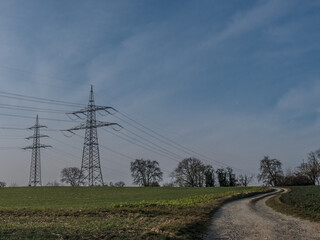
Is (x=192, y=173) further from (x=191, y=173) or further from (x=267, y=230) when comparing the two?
(x=267, y=230)

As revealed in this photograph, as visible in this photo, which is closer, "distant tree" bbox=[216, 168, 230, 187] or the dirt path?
the dirt path

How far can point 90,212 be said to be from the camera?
→ 1989 cm

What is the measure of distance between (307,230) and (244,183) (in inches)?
4050

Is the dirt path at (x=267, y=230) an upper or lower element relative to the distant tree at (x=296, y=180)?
lower

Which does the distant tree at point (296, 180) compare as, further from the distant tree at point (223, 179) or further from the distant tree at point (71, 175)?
the distant tree at point (71, 175)

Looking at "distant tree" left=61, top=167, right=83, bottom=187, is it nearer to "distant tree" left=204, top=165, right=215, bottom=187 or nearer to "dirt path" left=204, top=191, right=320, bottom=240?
"distant tree" left=204, top=165, right=215, bottom=187

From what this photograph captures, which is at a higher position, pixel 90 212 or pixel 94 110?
pixel 94 110

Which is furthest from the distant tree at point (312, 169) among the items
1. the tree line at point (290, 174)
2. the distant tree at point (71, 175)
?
the distant tree at point (71, 175)

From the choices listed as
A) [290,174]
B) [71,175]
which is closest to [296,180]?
[290,174]

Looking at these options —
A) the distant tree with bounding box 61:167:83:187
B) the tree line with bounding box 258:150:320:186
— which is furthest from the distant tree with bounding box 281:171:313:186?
the distant tree with bounding box 61:167:83:187

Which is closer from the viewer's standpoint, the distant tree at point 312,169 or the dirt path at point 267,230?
the dirt path at point 267,230

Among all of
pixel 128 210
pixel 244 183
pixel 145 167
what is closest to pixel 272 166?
pixel 244 183

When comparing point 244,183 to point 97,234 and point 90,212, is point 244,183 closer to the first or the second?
point 90,212

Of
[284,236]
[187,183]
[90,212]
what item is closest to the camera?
[284,236]
